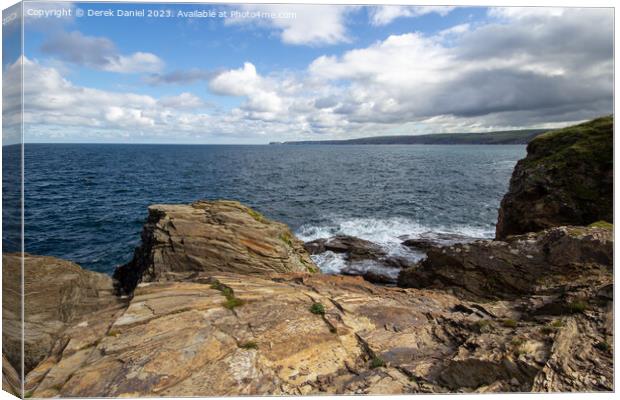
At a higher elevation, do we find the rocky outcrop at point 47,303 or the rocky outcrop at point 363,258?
the rocky outcrop at point 47,303

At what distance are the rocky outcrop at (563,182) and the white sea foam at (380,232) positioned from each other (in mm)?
10691

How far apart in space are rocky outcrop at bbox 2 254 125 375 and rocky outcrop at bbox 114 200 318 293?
262cm

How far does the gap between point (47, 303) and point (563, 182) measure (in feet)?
112

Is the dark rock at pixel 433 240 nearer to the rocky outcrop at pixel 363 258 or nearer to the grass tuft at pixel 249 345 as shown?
the rocky outcrop at pixel 363 258

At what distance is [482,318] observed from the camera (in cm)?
1259

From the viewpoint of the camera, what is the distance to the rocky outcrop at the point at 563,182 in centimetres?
2425

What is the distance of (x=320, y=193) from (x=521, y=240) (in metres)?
53.3

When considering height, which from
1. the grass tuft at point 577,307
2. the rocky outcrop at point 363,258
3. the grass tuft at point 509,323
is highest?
the grass tuft at point 577,307

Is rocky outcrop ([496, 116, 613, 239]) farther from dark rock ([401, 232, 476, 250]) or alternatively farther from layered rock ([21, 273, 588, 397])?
layered rock ([21, 273, 588, 397])

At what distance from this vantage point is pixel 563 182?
28.2m

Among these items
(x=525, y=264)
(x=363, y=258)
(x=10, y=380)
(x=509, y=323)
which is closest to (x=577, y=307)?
(x=509, y=323)

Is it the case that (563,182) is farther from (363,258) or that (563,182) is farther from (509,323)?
(509,323)

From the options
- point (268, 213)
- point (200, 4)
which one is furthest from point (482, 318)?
point (268, 213)

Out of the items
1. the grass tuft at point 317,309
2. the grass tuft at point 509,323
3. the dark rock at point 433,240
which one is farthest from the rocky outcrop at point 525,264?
the dark rock at point 433,240
